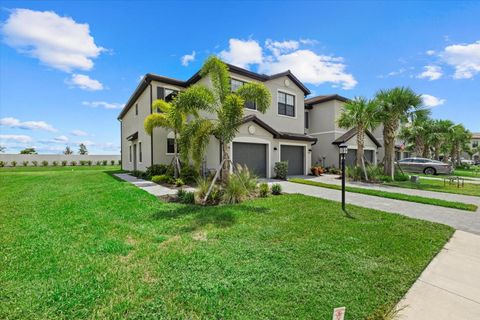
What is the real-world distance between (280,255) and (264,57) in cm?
1483

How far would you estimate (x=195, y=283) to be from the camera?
3152 mm

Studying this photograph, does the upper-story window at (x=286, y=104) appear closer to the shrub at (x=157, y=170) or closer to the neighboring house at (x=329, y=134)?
the neighboring house at (x=329, y=134)

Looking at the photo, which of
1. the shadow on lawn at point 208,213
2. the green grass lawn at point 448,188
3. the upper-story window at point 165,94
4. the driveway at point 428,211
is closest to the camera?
the shadow on lawn at point 208,213

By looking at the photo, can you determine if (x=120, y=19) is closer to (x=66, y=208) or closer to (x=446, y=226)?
(x=66, y=208)

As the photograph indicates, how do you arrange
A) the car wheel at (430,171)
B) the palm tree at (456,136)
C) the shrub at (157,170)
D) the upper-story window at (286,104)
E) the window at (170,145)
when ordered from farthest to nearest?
1. the palm tree at (456,136)
2. the car wheel at (430,171)
3. the upper-story window at (286,104)
4. the window at (170,145)
5. the shrub at (157,170)

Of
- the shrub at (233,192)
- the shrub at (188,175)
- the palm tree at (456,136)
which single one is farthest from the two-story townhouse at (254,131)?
the palm tree at (456,136)

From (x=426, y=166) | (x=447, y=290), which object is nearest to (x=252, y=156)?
(x=447, y=290)

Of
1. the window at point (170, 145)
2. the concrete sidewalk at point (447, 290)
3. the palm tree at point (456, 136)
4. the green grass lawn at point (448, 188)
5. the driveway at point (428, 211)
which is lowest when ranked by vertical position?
the concrete sidewalk at point (447, 290)

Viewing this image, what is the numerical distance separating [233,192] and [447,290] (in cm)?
617

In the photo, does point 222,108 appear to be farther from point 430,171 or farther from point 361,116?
point 430,171

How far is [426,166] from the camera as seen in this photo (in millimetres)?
21203

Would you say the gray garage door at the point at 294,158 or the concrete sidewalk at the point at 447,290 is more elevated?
the gray garage door at the point at 294,158

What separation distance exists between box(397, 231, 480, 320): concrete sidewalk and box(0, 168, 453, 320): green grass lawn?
0.16 metres

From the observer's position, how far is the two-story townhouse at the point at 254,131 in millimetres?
15141
